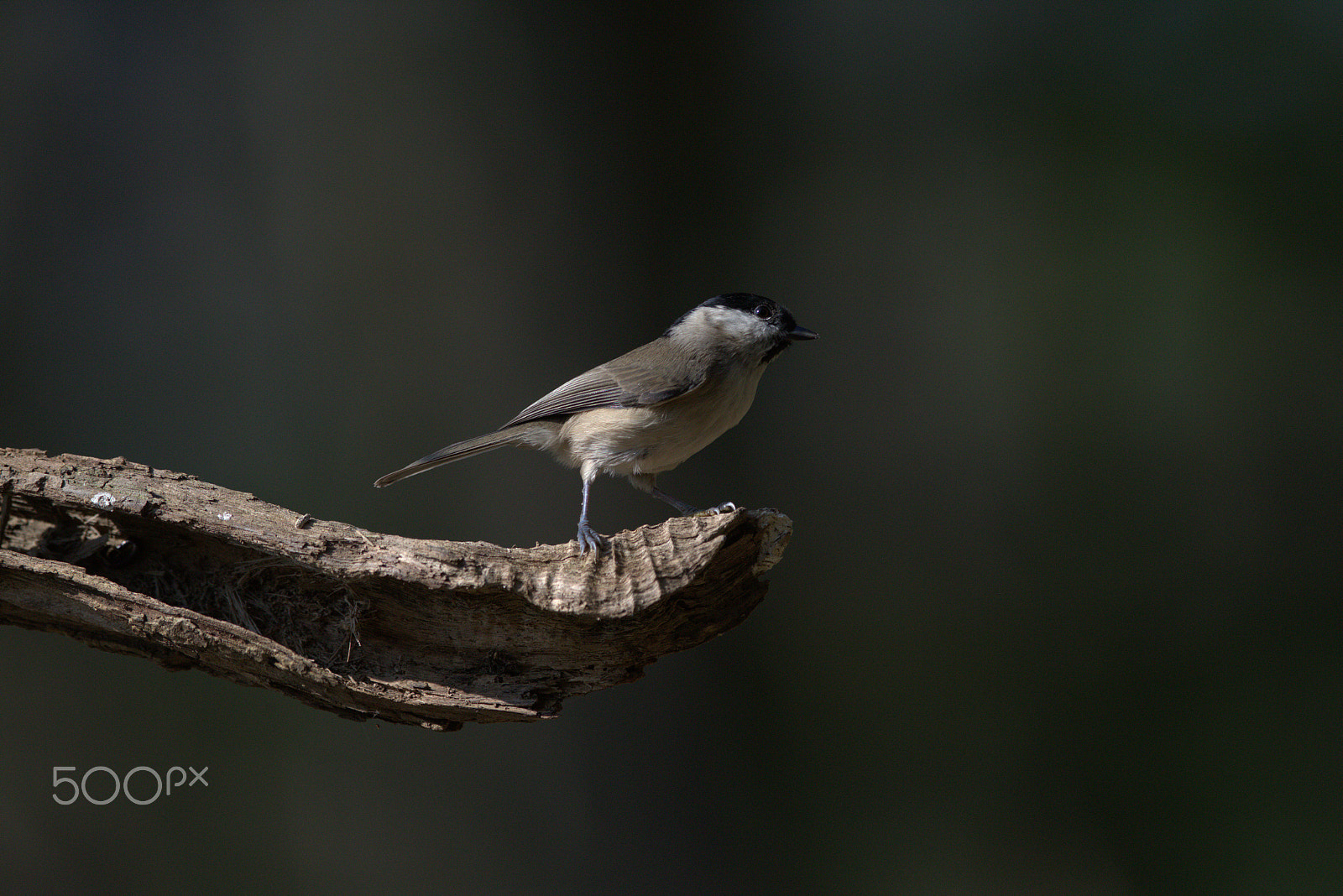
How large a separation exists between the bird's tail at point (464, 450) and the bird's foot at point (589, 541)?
0.68m

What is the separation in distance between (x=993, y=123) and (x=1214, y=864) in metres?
4.01

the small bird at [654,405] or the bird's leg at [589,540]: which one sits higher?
the small bird at [654,405]

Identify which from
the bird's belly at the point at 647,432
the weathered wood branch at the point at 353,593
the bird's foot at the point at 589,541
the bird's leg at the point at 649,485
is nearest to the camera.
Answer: the weathered wood branch at the point at 353,593

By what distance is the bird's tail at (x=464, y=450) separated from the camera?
2.46 m

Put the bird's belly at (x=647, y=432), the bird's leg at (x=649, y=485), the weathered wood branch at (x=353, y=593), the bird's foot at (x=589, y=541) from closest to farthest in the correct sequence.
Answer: the weathered wood branch at (x=353, y=593) < the bird's foot at (x=589, y=541) < the bird's belly at (x=647, y=432) < the bird's leg at (x=649, y=485)

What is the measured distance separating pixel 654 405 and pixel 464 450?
0.59m

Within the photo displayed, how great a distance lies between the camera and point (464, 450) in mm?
2471

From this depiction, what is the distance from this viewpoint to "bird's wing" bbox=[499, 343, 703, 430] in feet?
7.82

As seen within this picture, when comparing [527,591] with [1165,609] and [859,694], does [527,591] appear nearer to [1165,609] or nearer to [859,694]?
[859,694]

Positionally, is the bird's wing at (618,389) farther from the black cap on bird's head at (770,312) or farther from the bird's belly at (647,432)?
the black cap on bird's head at (770,312)

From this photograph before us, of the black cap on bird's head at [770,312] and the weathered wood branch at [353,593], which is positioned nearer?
the weathered wood branch at [353,593]

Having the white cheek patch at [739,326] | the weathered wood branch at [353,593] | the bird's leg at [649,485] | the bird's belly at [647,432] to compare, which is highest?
the white cheek patch at [739,326]

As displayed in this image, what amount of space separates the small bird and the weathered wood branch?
586 millimetres

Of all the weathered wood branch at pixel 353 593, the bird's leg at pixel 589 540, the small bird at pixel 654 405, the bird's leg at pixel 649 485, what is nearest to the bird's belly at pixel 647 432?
the small bird at pixel 654 405
